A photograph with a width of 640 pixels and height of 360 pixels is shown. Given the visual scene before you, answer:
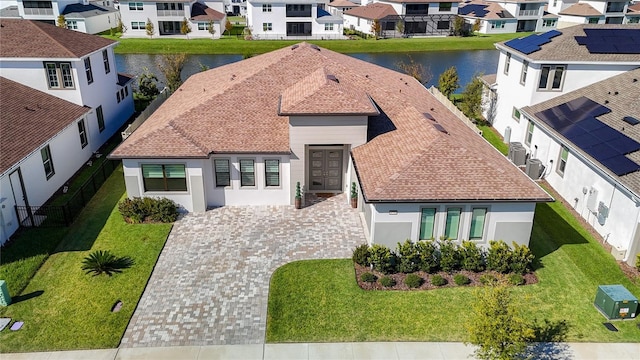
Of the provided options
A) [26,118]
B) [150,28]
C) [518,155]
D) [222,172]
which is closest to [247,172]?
[222,172]

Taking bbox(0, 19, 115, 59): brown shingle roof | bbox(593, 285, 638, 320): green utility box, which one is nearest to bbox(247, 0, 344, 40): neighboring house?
bbox(0, 19, 115, 59): brown shingle roof

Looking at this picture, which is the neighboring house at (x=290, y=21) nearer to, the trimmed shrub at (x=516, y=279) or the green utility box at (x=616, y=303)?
the trimmed shrub at (x=516, y=279)

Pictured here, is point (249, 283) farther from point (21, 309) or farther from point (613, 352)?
point (613, 352)

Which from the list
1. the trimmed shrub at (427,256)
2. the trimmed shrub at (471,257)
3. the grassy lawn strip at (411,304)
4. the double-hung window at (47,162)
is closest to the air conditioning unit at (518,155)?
the grassy lawn strip at (411,304)

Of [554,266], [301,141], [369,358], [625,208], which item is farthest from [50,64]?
[625,208]

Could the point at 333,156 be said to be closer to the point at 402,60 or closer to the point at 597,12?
the point at 402,60
